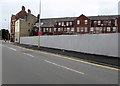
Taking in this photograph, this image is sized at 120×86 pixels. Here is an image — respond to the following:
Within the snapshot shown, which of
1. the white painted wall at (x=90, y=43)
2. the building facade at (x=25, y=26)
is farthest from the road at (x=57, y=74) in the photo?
the building facade at (x=25, y=26)

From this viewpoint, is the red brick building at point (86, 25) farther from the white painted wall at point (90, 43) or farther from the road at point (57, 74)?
the road at point (57, 74)

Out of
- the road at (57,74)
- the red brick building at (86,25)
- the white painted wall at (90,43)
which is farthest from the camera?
the red brick building at (86,25)

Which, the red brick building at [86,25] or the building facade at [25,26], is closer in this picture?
the red brick building at [86,25]

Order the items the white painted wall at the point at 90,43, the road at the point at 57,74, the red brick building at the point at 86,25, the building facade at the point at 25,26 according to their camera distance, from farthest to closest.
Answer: the building facade at the point at 25,26, the red brick building at the point at 86,25, the white painted wall at the point at 90,43, the road at the point at 57,74

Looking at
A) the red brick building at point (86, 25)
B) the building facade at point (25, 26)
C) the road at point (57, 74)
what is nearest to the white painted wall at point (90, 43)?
the road at point (57, 74)

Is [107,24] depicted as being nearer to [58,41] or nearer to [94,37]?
[58,41]

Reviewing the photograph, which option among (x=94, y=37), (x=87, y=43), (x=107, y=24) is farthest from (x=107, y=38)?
(x=107, y=24)

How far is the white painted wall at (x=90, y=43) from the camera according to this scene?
50.9 ft

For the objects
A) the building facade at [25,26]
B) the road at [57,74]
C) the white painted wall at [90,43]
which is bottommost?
the road at [57,74]

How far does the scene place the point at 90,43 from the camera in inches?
755

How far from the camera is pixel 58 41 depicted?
27297 millimetres

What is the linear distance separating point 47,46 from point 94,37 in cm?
1435

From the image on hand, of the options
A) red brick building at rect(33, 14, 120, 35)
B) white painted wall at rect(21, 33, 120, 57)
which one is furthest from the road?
red brick building at rect(33, 14, 120, 35)

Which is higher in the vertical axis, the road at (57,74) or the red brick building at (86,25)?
the red brick building at (86,25)
